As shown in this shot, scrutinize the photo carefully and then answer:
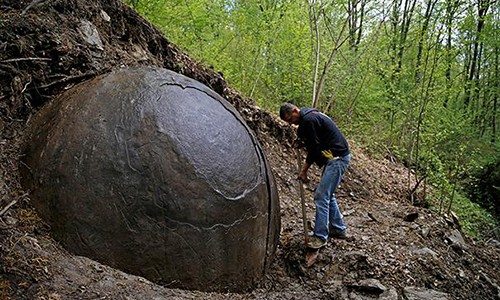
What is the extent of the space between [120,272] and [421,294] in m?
3.04

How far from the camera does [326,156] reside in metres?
4.68

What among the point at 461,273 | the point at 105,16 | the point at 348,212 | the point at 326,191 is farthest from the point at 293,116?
the point at 105,16

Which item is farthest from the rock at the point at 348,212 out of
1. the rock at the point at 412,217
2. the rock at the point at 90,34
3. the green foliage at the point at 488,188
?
the green foliage at the point at 488,188

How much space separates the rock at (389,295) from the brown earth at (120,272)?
1 centimetres

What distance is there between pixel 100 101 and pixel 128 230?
1129 mm

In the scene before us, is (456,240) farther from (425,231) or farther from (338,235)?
(338,235)

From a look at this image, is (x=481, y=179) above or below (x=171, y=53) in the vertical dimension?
below

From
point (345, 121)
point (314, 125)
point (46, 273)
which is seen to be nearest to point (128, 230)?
point (46, 273)

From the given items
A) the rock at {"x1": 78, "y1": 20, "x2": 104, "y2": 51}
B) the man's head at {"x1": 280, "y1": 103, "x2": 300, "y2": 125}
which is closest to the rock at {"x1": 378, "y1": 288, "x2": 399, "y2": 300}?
the man's head at {"x1": 280, "y1": 103, "x2": 300, "y2": 125}

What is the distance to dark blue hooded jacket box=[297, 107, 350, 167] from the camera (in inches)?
180

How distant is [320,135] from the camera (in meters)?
4.68

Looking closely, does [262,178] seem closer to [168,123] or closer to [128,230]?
[168,123]

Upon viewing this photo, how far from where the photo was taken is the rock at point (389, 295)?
4180 millimetres

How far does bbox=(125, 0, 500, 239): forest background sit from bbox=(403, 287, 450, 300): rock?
3.32m
